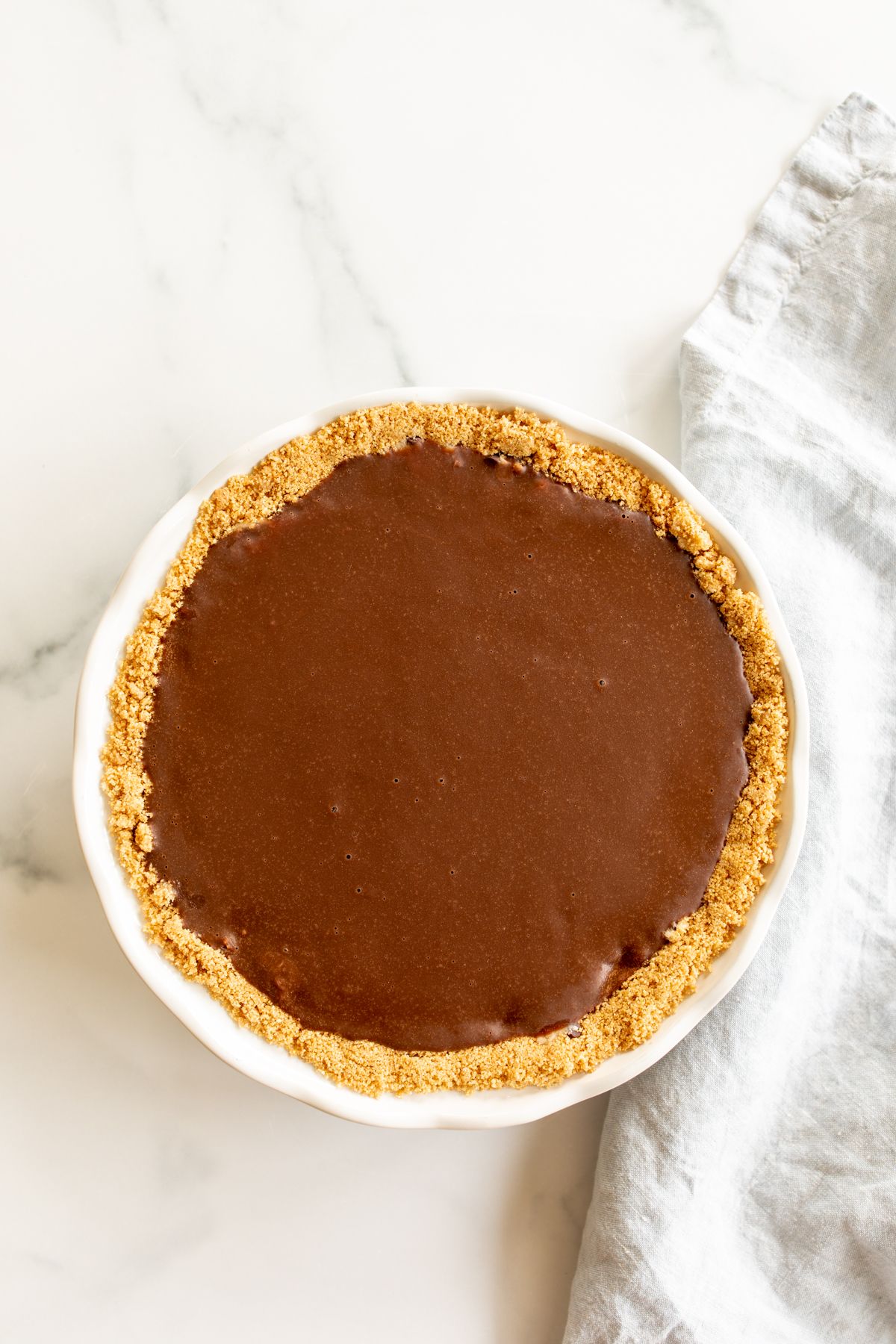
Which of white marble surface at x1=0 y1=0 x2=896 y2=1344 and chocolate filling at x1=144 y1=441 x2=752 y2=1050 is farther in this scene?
white marble surface at x1=0 y1=0 x2=896 y2=1344

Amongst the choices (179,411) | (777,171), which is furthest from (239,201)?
(777,171)

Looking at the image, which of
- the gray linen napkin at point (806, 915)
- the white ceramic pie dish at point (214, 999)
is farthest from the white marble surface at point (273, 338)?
the white ceramic pie dish at point (214, 999)

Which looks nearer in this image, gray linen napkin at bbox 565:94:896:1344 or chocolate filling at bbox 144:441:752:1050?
chocolate filling at bbox 144:441:752:1050

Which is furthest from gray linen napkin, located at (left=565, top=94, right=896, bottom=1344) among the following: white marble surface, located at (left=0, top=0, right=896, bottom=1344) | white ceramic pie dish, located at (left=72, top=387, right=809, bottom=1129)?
white ceramic pie dish, located at (left=72, top=387, right=809, bottom=1129)

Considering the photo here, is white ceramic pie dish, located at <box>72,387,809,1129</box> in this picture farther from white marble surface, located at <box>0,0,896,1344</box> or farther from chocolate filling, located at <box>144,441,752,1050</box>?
white marble surface, located at <box>0,0,896,1344</box>

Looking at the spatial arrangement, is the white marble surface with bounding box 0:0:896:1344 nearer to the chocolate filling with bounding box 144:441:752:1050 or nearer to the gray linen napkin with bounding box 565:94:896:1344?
the gray linen napkin with bounding box 565:94:896:1344
